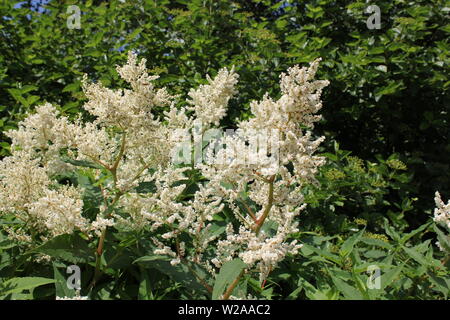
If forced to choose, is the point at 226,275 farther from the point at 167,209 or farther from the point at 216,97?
the point at 216,97

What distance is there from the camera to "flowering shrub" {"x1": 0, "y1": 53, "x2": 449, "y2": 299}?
1644mm

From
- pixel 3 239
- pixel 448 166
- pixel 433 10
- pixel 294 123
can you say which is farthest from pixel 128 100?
pixel 433 10

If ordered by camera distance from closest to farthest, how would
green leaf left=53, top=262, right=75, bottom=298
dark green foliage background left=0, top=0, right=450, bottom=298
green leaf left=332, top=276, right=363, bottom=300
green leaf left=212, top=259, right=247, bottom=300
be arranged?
green leaf left=212, top=259, right=247, bottom=300, green leaf left=53, top=262, right=75, bottom=298, green leaf left=332, top=276, right=363, bottom=300, dark green foliage background left=0, top=0, right=450, bottom=298

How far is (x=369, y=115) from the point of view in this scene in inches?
194

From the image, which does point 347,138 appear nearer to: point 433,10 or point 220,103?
point 433,10

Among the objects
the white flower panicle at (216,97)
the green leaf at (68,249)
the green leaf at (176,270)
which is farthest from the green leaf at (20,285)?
the white flower panicle at (216,97)

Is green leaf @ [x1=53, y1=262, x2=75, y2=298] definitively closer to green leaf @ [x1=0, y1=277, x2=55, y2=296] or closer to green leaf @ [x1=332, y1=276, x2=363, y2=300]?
green leaf @ [x1=0, y1=277, x2=55, y2=296]

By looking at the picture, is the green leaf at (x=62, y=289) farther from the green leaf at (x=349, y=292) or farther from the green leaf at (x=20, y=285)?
the green leaf at (x=349, y=292)

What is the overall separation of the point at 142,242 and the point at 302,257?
95 centimetres

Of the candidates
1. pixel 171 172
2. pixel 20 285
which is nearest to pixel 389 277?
pixel 171 172

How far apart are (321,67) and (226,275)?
3.41 metres

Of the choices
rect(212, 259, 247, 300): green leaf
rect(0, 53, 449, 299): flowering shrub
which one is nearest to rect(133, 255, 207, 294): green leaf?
rect(0, 53, 449, 299): flowering shrub

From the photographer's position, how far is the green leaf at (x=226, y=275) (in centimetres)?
157

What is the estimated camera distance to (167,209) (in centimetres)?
181
